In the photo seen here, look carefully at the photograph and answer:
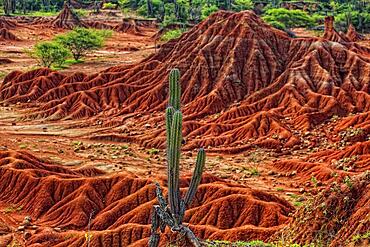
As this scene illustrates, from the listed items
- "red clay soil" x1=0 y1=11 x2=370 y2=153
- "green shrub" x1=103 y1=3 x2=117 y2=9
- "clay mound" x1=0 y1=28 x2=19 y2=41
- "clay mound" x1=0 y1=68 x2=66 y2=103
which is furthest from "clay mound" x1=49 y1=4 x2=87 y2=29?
"red clay soil" x1=0 y1=11 x2=370 y2=153

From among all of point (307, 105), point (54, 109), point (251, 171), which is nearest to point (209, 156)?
point (251, 171)

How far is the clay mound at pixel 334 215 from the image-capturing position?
766 inches

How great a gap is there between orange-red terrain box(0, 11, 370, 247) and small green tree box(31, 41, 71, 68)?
10019 mm

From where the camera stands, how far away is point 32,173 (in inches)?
1469

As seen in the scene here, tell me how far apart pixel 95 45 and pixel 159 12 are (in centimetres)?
5348

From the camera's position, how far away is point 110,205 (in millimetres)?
34406

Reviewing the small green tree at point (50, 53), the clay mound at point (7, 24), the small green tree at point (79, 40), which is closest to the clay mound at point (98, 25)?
the clay mound at point (7, 24)

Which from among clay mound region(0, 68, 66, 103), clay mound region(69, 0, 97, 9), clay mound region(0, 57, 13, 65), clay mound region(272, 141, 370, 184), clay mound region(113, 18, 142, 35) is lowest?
clay mound region(113, 18, 142, 35)

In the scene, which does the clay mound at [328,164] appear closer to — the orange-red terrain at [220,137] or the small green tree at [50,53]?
the orange-red terrain at [220,137]

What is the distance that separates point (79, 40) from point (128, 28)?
42.7 metres

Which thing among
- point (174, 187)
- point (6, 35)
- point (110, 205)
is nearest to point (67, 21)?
point (6, 35)

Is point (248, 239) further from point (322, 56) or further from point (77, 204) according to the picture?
point (322, 56)

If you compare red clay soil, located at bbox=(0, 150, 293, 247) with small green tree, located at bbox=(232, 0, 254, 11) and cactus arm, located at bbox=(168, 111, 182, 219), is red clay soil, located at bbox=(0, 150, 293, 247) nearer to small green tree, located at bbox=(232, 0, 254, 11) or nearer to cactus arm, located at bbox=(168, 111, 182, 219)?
cactus arm, located at bbox=(168, 111, 182, 219)

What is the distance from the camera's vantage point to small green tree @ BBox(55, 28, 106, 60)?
281 ft
